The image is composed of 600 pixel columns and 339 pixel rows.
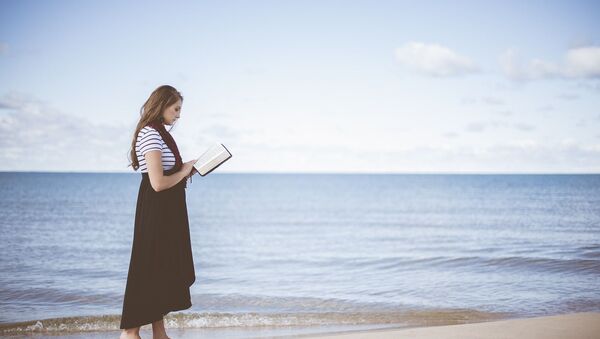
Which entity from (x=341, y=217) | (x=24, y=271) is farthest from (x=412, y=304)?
(x=341, y=217)

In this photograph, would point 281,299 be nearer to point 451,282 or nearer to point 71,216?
point 451,282

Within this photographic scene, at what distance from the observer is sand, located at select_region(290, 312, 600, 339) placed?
5555 mm

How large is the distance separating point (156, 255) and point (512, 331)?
11.8 ft

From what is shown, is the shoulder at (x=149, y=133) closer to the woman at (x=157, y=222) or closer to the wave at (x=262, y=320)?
the woman at (x=157, y=222)

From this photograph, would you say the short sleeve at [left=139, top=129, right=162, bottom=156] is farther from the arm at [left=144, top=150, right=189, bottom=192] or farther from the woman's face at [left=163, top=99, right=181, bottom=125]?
the woman's face at [left=163, top=99, right=181, bottom=125]

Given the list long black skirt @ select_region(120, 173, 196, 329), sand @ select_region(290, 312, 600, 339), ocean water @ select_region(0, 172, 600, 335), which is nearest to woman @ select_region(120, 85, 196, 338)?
long black skirt @ select_region(120, 173, 196, 329)

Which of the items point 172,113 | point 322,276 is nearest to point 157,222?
point 172,113

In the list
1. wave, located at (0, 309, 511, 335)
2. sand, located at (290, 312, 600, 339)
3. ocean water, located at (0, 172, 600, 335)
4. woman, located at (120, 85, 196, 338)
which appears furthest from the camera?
ocean water, located at (0, 172, 600, 335)

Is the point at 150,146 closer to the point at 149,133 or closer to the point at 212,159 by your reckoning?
the point at 149,133

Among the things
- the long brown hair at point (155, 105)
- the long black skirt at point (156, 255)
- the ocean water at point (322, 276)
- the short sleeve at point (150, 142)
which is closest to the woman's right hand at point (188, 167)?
the long black skirt at point (156, 255)

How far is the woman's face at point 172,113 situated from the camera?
4223mm

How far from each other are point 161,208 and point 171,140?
0.50 m

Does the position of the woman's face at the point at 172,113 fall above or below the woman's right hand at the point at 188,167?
above

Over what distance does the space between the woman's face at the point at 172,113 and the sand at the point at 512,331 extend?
9.33 ft
